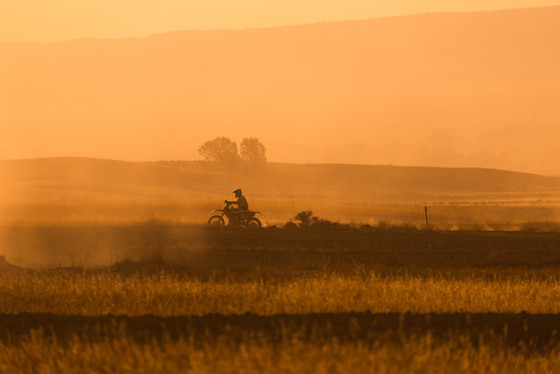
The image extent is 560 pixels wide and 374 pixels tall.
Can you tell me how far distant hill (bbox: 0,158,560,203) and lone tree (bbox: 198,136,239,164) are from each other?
269cm

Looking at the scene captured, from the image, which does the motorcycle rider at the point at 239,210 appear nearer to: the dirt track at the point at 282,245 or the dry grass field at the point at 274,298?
the dry grass field at the point at 274,298

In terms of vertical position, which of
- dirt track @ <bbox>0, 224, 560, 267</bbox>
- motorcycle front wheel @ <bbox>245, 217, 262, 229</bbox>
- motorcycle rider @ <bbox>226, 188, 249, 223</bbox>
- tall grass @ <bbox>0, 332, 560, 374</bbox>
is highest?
motorcycle rider @ <bbox>226, 188, 249, 223</bbox>

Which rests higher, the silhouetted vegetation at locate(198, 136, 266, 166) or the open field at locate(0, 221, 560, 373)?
the silhouetted vegetation at locate(198, 136, 266, 166)

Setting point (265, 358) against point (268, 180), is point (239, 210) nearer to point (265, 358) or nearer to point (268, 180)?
point (265, 358)

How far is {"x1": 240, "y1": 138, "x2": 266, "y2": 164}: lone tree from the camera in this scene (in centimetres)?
12250

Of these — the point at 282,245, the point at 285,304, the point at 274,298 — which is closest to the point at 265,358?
the point at 285,304

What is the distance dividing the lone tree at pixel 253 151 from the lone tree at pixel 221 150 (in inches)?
55.9

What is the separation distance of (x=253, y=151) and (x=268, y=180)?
6366mm

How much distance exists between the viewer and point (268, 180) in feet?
422

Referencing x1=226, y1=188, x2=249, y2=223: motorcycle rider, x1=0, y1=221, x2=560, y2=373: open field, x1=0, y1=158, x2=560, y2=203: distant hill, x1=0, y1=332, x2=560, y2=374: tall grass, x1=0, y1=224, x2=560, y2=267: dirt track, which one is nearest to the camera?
x1=0, y1=332, x2=560, y2=374: tall grass

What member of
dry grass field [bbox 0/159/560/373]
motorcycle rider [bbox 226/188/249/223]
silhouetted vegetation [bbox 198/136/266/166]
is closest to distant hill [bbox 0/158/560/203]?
silhouetted vegetation [bbox 198/136/266/166]

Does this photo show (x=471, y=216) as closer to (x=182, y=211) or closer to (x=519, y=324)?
(x=182, y=211)

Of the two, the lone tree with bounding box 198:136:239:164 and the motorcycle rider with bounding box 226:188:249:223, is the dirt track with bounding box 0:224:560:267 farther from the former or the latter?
the lone tree with bounding box 198:136:239:164

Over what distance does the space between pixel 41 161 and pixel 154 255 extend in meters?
111
